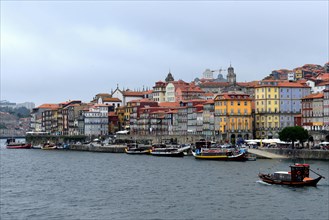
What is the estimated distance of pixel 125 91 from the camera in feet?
591

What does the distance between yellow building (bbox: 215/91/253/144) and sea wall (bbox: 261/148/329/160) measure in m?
24.6

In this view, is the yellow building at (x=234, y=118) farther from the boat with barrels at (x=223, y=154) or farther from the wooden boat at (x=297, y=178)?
the wooden boat at (x=297, y=178)

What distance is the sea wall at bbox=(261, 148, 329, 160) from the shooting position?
90250mm

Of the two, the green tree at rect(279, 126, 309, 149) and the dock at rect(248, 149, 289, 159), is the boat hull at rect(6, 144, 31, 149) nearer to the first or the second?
the dock at rect(248, 149, 289, 159)

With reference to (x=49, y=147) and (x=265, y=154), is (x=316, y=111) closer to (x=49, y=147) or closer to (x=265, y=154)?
(x=265, y=154)

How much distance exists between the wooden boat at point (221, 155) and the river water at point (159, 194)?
10392 millimetres

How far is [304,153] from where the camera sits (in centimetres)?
9250

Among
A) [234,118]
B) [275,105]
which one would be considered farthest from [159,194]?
[275,105]

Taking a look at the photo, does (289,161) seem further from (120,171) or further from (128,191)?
(128,191)

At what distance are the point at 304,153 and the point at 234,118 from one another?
3036cm

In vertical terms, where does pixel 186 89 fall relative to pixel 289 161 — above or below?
above

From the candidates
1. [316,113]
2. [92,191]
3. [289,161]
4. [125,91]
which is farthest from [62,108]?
[92,191]

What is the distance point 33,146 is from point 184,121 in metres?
45.0

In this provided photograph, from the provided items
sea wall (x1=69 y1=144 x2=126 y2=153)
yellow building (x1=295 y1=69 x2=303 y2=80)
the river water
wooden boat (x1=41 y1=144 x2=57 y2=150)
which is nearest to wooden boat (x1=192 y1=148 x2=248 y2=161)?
the river water
